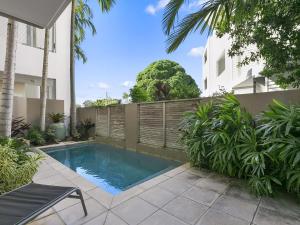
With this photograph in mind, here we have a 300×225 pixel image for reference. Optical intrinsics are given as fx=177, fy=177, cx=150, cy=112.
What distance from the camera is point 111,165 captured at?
6.38m

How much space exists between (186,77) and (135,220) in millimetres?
23069

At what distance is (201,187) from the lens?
11.6 ft

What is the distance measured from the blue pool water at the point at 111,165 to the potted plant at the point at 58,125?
137 cm

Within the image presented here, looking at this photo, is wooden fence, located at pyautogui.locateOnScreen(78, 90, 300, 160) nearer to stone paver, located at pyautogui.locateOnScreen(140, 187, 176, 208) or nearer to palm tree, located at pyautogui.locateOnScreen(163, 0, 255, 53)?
palm tree, located at pyautogui.locateOnScreen(163, 0, 255, 53)

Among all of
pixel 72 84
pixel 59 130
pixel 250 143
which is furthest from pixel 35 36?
pixel 250 143

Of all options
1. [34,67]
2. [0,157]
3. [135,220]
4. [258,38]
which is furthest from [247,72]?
[34,67]

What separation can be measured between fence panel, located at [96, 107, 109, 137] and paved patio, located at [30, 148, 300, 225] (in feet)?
18.9

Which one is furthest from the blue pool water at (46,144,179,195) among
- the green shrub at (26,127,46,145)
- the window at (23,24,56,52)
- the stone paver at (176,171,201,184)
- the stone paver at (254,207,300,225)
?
the window at (23,24,56,52)

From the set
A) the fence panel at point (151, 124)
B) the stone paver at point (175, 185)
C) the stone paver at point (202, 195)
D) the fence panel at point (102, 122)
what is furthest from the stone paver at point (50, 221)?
the fence panel at point (102, 122)

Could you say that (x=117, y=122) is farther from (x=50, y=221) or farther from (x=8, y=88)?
(x=50, y=221)

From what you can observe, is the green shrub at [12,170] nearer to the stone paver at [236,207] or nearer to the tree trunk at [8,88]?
the tree trunk at [8,88]

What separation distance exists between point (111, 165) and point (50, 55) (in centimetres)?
867

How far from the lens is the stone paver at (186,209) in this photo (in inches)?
101

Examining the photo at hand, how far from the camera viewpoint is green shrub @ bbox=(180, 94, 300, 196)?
2.91 meters
